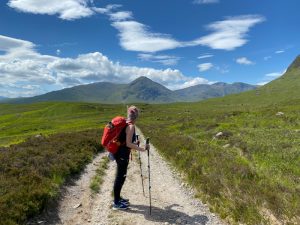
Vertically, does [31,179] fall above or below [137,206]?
above

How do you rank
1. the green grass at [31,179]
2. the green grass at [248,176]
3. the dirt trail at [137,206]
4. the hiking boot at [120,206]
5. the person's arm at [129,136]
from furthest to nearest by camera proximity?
1. the hiking boot at [120,206]
2. the person's arm at [129,136]
3. the dirt trail at [137,206]
4. the green grass at [248,176]
5. the green grass at [31,179]

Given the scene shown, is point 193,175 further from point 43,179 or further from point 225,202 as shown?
point 43,179

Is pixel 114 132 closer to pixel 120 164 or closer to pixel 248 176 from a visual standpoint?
pixel 120 164

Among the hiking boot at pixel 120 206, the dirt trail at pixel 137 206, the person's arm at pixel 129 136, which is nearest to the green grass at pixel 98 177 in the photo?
the dirt trail at pixel 137 206

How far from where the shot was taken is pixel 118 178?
11.4 meters

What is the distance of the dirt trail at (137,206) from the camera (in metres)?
10.4

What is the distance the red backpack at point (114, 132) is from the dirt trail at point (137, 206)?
233 centimetres

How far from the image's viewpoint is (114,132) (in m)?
10.8

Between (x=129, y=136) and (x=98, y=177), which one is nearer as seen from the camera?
(x=129, y=136)

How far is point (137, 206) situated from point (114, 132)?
3.12m

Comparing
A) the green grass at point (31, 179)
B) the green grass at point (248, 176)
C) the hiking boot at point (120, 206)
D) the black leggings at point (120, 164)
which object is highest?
the black leggings at point (120, 164)

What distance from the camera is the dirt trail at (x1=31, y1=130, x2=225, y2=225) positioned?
10.4m

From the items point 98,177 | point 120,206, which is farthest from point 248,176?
point 98,177

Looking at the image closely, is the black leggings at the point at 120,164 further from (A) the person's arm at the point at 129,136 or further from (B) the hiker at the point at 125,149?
(A) the person's arm at the point at 129,136
